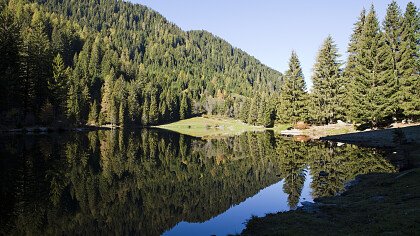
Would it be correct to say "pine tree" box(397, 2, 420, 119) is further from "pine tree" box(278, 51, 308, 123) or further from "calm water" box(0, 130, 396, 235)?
"pine tree" box(278, 51, 308, 123)

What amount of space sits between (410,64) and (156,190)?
5046cm

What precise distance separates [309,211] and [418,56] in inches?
2124

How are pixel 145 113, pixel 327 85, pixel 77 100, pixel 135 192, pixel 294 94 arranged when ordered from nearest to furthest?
pixel 135 192 < pixel 327 85 < pixel 294 94 < pixel 77 100 < pixel 145 113

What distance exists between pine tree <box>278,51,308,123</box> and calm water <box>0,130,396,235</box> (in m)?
46.2

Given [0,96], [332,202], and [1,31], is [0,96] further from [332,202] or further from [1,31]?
[332,202]

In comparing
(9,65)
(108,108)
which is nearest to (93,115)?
(108,108)

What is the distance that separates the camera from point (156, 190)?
70.5 ft

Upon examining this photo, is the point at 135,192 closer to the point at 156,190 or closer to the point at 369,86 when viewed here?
the point at 156,190

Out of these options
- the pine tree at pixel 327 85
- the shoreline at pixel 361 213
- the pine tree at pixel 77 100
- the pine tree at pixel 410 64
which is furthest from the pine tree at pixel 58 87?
the shoreline at pixel 361 213

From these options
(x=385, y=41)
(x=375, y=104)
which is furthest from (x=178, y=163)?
(x=385, y=41)

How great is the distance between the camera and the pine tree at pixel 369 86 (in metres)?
50.6

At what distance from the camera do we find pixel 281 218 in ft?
43.4

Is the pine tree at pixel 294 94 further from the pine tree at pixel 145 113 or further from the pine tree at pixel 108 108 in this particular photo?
the pine tree at pixel 145 113

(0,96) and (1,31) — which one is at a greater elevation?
(1,31)
